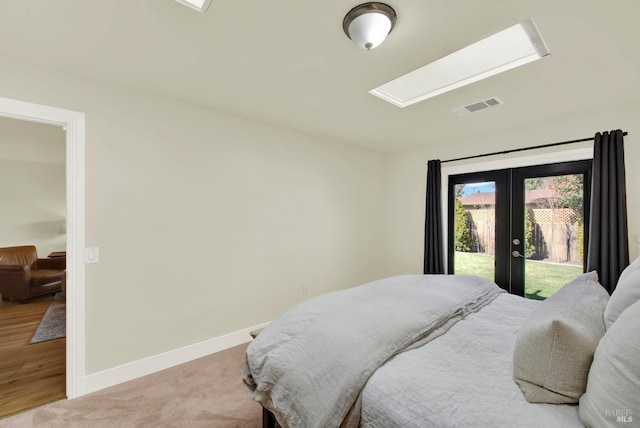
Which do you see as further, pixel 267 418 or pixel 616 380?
pixel 267 418

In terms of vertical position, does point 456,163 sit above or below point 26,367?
above

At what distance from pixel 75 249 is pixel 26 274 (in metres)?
3.56

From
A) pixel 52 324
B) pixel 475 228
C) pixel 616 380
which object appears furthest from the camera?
pixel 475 228

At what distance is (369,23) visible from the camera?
1.47m

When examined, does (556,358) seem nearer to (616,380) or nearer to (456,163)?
(616,380)

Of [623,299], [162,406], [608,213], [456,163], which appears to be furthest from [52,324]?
[608,213]

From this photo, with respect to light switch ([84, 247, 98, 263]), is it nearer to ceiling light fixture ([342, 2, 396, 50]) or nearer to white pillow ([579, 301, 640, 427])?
ceiling light fixture ([342, 2, 396, 50])

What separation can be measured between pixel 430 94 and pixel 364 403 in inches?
96.1

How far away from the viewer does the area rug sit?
3.18 m

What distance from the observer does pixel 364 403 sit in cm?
113

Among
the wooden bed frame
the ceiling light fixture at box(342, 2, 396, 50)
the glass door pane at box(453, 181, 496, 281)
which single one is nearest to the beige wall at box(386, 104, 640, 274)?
the glass door pane at box(453, 181, 496, 281)

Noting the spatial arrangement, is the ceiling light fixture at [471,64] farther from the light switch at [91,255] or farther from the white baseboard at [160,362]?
the white baseboard at [160,362]

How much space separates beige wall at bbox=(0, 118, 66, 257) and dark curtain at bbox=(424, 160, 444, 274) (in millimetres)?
5808

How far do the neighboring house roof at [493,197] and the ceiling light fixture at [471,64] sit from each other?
181 centimetres
